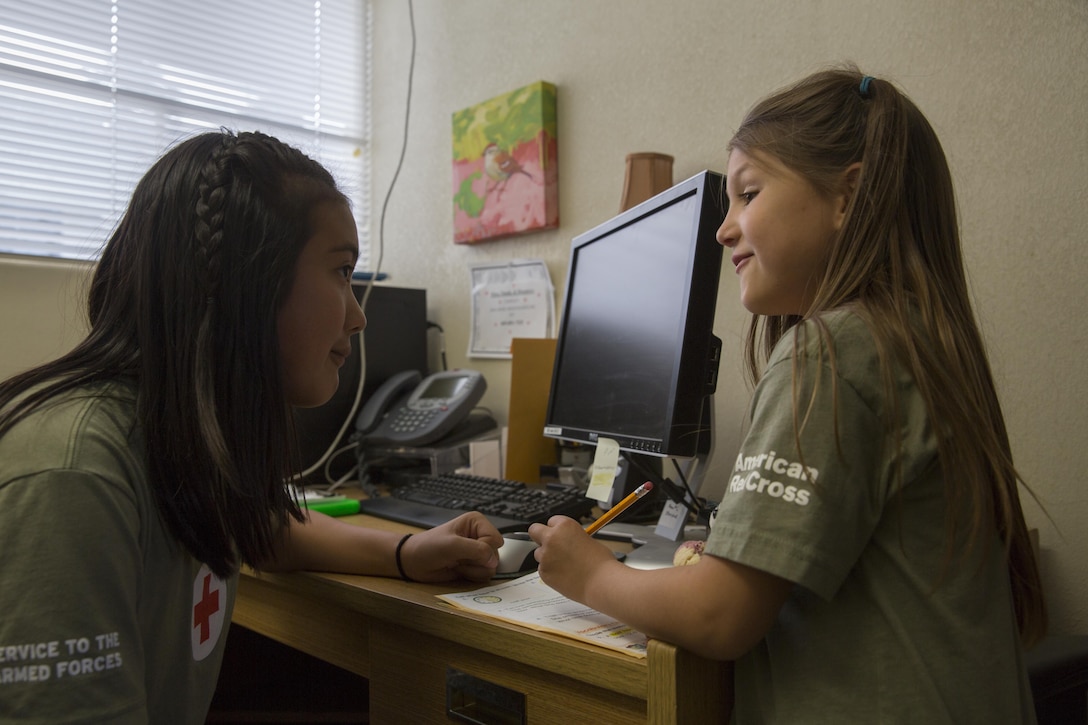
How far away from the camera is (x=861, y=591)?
636 mm

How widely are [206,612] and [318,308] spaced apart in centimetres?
32

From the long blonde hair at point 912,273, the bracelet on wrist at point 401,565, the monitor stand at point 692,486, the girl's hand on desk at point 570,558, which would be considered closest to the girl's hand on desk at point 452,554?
the bracelet on wrist at point 401,565

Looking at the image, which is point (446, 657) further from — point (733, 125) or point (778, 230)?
point (733, 125)

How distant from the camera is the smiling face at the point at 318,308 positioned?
785 millimetres

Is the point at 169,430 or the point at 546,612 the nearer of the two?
the point at 169,430

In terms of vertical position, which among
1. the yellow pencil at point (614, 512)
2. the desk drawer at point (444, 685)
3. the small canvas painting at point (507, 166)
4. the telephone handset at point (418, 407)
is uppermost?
the small canvas painting at point (507, 166)

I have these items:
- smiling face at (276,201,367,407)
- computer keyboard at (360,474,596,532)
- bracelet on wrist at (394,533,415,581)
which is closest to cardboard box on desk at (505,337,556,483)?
computer keyboard at (360,474,596,532)

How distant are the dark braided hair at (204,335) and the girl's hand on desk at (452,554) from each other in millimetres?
182

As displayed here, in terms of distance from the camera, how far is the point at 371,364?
1783mm

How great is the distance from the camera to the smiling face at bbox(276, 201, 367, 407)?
79cm

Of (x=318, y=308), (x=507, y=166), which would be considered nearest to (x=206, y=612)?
(x=318, y=308)

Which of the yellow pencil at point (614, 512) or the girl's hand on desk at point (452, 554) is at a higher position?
the yellow pencil at point (614, 512)

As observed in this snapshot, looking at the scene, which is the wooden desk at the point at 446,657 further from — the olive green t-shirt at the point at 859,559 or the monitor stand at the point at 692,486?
the monitor stand at the point at 692,486

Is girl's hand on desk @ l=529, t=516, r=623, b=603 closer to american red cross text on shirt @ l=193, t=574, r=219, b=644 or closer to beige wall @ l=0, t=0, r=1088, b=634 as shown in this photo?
american red cross text on shirt @ l=193, t=574, r=219, b=644
